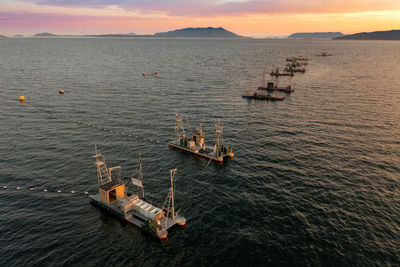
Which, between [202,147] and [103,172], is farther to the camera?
[202,147]

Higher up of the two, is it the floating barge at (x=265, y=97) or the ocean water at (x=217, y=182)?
the floating barge at (x=265, y=97)

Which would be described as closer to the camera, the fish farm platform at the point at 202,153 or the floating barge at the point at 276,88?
the fish farm platform at the point at 202,153

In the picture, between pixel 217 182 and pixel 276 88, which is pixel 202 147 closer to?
pixel 217 182

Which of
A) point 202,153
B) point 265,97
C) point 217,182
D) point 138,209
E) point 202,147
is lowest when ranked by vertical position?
point 217,182

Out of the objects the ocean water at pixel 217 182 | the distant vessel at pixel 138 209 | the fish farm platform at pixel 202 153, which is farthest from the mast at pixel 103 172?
the fish farm platform at pixel 202 153

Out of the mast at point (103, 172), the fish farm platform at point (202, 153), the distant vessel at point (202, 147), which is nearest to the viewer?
the mast at point (103, 172)

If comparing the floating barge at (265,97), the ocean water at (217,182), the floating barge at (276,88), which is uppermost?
the floating barge at (276,88)

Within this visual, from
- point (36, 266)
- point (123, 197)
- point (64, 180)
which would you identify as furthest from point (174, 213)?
point (64, 180)

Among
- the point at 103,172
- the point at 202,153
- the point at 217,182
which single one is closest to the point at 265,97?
the point at 202,153

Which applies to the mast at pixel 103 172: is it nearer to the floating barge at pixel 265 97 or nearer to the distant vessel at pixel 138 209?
the distant vessel at pixel 138 209
